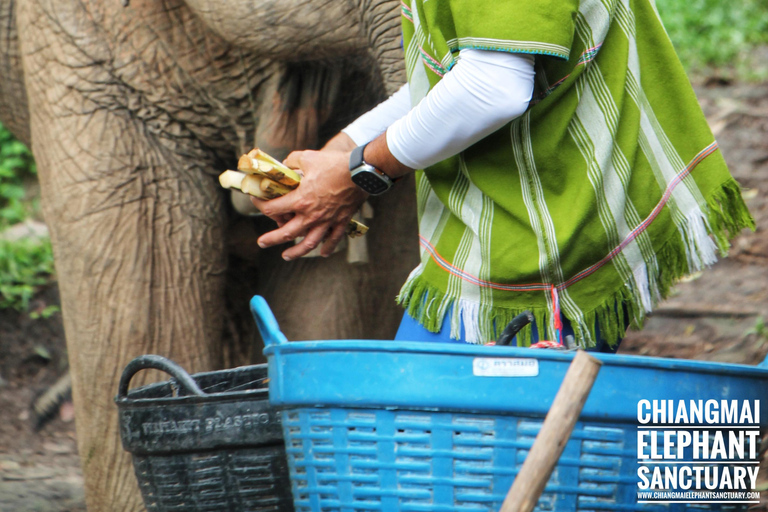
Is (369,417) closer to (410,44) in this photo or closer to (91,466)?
(410,44)

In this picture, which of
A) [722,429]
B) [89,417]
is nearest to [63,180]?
[89,417]

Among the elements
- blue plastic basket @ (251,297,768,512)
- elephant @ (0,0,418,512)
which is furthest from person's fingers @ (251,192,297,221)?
elephant @ (0,0,418,512)

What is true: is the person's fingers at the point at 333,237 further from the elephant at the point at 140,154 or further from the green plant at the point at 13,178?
the green plant at the point at 13,178

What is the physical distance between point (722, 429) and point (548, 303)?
336 mm

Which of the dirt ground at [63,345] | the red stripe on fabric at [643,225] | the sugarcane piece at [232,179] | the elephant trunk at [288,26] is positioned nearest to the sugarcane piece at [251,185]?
the sugarcane piece at [232,179]

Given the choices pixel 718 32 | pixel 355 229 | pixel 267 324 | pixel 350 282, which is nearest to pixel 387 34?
pixel 355 229

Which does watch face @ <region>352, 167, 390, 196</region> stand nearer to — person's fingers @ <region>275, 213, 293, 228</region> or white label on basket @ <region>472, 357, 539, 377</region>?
person's fingers @ <region>275, 213, 293, 228</region>

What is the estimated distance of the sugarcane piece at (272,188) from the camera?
149cm

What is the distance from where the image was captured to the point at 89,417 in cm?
212

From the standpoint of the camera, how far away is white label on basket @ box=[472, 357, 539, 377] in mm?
1066

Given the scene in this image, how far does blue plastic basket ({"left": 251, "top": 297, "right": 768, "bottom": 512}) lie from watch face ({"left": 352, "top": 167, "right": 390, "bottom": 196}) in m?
0.33

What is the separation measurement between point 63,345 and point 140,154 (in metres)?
1.60

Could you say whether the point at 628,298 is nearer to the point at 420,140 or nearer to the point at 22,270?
the point at 420,140

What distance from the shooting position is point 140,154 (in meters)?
2.10
